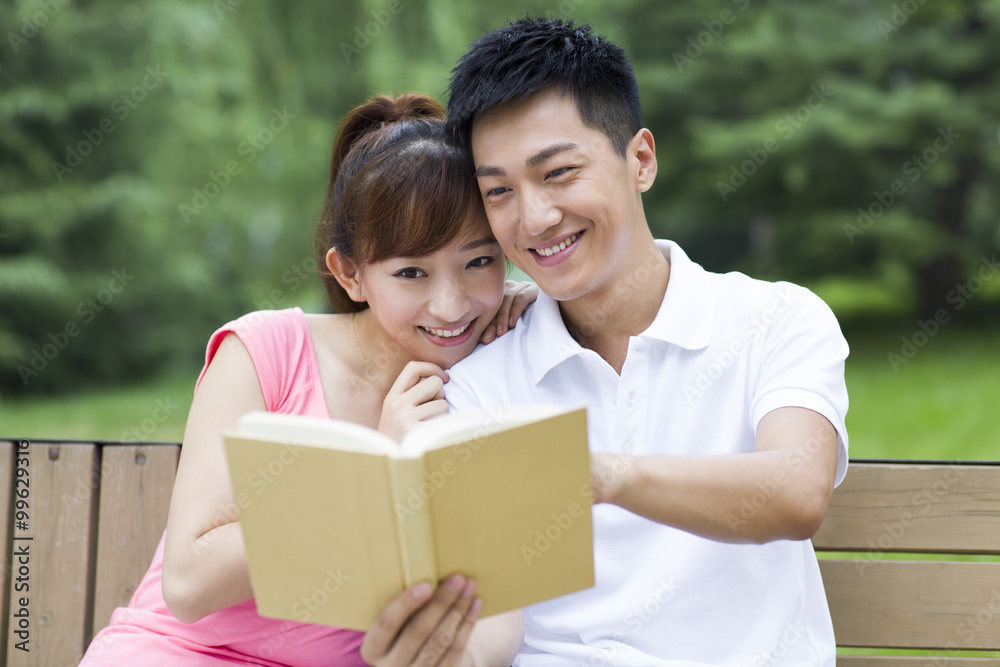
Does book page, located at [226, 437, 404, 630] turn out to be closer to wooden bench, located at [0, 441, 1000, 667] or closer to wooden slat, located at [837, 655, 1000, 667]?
wooden bench, located at [0, 441, 1000, 667]

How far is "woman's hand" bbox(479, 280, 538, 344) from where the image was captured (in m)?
2.32

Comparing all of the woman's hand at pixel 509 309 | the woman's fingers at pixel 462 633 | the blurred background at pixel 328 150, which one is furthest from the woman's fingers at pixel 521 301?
the blurred background at pixel 328 150

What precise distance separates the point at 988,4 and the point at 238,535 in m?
8.31

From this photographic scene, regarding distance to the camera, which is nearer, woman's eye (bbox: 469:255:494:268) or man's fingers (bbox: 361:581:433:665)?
man's fingers (bbox: 361:581:433:665)

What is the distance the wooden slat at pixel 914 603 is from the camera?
2.40 meters

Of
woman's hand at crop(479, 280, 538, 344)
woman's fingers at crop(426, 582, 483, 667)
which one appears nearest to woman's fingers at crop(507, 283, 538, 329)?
woman's hand at crop(479, 280, 538, 344)

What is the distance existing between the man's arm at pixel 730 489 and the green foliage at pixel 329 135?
6.58m

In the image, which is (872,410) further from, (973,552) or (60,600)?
(60,600)

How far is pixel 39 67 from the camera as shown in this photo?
8.51 meters

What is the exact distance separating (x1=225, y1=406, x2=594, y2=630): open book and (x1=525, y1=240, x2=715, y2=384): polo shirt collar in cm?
74

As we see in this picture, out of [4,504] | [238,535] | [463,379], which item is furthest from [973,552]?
[4,504]

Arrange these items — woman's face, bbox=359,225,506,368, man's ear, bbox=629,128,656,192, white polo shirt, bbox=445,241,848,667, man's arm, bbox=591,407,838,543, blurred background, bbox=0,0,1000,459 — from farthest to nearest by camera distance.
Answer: blurred background, bbox=0,0,1000,459
man's ear, bbox=629,128,656,192
woman's face, bbox=359,225,506,368
white polo shirt, bbox=445,241,848,667
man's arm, bbox=591,407,838,543

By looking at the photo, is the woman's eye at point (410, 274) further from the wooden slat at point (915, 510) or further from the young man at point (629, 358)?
the wooden slat at point (915, 510)

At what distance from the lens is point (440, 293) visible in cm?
216
